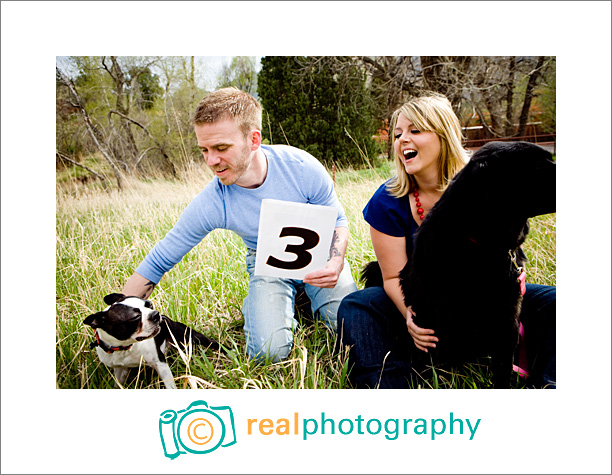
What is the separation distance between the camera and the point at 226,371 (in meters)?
1.80

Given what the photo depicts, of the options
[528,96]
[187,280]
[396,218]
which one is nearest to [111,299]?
[187,280]

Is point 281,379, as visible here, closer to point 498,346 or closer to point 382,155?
point 498,346

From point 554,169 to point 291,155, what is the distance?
1053 millimetres

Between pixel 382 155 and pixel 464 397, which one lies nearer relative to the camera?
pixel 464 397

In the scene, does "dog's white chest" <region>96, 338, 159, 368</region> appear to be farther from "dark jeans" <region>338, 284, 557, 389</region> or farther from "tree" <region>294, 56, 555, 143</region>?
"tree" <region>294, 56, 555, 143</region>

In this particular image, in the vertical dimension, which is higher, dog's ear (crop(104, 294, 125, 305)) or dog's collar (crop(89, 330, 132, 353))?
dog's ear (crop(104, 294, 125, 305))

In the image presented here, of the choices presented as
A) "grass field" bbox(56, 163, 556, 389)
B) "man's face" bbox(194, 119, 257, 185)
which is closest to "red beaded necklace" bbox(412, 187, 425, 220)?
"grass field" bbox(56, 163, 556, 389)

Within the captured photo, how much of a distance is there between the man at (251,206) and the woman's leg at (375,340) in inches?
6.5

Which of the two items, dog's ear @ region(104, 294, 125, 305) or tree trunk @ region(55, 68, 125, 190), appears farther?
tree trunk @ region(55, 68, 125, 190)

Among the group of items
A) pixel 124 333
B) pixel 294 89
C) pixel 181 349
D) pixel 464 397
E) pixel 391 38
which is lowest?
A: pixel 464 397

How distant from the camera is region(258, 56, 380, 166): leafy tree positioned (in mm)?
1910

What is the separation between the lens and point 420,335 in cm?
164

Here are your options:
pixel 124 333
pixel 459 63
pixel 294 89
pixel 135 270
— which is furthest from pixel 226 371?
pixel 459 63

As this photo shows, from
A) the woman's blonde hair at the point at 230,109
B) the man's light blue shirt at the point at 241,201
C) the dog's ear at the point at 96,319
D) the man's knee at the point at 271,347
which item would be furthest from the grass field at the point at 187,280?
the woman's blonde hair at the point at 230,109
